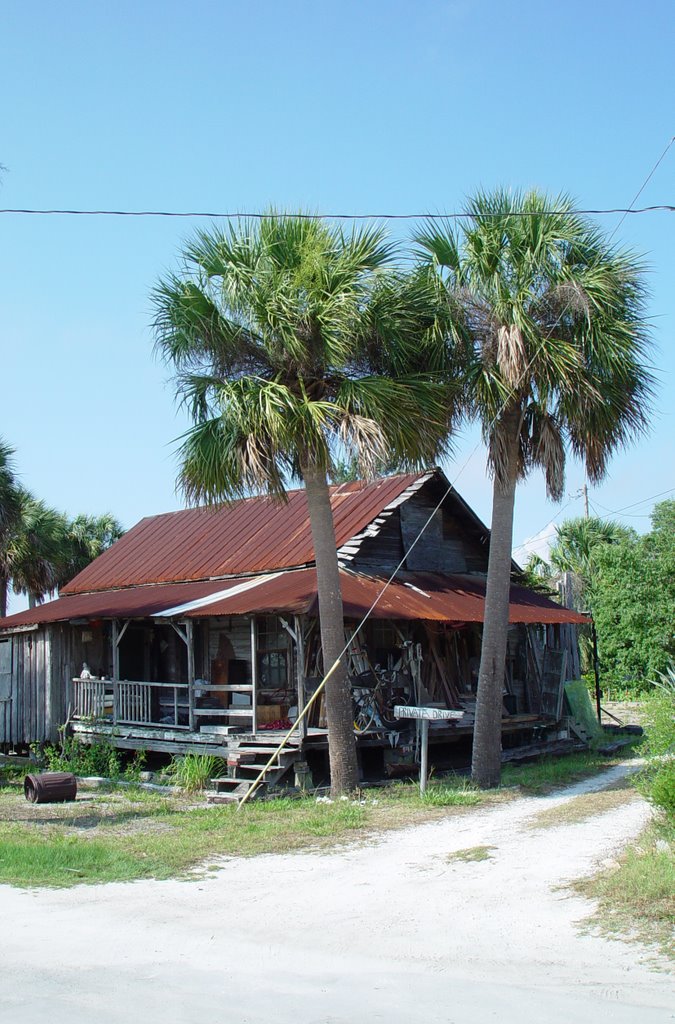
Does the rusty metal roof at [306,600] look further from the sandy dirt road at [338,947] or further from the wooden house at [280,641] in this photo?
the sandy dirt road at [338,947]

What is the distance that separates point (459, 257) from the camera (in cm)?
1504

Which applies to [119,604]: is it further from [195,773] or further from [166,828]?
[166,828]

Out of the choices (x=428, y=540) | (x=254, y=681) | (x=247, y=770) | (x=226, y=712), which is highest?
(x=428, y=540)

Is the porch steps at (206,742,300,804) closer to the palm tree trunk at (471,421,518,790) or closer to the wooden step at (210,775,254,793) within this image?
the wooden step at (210,775,254,793)

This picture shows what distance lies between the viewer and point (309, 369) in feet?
46.8

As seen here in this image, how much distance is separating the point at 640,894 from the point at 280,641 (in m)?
12.1

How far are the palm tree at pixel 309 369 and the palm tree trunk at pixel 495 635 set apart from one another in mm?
1481

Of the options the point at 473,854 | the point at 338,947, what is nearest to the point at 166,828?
the point at 473,854

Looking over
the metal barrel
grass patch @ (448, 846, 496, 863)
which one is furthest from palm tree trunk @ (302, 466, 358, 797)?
the metal barrel

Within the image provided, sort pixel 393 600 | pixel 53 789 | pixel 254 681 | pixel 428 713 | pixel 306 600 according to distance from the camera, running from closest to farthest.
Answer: pixel 428 713
pixel 53 789
pixel 306 600
pixel 254 681
pixel 393 600

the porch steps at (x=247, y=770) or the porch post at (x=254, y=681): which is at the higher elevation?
the porch post at (x=254, y=681)

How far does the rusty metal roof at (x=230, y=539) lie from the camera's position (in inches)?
786

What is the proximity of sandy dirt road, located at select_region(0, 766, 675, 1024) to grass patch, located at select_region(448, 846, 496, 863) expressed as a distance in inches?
3.3

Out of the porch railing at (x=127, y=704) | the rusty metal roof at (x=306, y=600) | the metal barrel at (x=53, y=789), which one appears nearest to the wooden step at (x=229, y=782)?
the metal barrel at (x=53, y=789)
